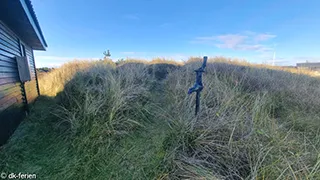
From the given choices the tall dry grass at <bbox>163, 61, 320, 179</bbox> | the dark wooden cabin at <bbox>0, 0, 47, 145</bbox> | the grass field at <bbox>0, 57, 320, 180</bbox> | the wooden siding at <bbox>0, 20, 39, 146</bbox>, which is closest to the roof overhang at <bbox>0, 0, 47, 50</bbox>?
the dark wooden cabin at <bbox>0, 0, 47, 145</bbox>

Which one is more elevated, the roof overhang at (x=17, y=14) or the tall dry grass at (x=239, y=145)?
the roof overhang at (x=17, y=14)

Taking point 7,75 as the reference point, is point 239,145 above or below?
below

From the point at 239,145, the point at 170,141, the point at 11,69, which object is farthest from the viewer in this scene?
the point at 11,69

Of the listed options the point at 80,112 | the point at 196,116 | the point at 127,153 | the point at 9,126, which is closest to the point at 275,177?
the point at 196,116

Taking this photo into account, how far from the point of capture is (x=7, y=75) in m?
2.89

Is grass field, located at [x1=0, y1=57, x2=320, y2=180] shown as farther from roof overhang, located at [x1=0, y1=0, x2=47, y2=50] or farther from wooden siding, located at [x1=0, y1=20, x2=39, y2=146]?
roof overhang, located at [x1=0, y1=0, x2=47, y2=50]

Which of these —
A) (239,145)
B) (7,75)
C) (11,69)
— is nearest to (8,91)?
(7,75)

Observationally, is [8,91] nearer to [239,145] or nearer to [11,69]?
[11,69]

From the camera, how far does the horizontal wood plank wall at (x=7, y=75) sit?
8.52ft

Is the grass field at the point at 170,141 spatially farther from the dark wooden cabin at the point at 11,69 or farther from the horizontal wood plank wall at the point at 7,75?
the horizontal wood plank wall at the point at 7,75

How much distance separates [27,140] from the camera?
2480mm

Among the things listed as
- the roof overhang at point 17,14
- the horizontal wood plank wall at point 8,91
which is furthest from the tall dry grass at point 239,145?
the roof overhang at point 17,14

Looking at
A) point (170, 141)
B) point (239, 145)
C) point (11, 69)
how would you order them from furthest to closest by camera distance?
point (11, 69) → point (170, 141) → point (239, 145)

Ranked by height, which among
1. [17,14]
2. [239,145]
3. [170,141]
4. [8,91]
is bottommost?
[170,141]
